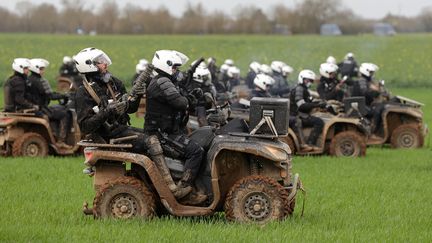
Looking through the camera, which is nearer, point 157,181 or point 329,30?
point 157,181

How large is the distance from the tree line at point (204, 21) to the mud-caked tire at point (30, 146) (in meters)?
97.6

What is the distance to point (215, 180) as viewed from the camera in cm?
1243

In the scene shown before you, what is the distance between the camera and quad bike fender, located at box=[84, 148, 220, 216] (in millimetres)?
12406

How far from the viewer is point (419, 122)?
82.6 feet

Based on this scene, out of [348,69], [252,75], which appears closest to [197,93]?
[252,75]

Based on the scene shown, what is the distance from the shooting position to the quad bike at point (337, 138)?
22.8 m

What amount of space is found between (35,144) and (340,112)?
6.62m

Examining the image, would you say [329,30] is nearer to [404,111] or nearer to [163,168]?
[404,111]

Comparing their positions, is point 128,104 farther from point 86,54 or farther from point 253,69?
point 253,69

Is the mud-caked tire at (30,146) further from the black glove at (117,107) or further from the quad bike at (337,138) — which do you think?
the black glove at (117,107)

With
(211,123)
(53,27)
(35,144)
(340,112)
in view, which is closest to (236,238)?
(211,123)

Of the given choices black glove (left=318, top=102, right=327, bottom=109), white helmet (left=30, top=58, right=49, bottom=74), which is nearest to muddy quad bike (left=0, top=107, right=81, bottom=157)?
white helmet (left=30, top=58, right=49, bottom=74)

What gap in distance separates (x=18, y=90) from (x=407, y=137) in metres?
9.22

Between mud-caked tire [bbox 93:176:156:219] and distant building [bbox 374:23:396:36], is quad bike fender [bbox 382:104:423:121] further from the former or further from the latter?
distant building [bbox 374:23:396:36]
